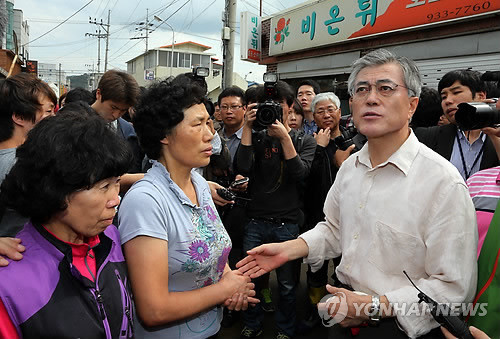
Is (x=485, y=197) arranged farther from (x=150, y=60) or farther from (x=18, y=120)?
(x=150, y=60)

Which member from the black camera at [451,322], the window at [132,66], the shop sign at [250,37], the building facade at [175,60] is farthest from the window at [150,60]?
the black camera at [451,322]

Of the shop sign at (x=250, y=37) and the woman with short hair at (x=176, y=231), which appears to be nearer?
the woman with short hair at (x=176, y=231)

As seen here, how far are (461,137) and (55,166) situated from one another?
277 centimetres

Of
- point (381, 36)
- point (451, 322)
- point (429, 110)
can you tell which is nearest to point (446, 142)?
point (429, 110)

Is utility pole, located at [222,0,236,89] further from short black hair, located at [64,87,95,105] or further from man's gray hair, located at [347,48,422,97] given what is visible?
man's gray hair, located at [347,48,422,97]

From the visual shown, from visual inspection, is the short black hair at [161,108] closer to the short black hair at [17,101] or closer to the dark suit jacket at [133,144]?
the short black hair at [17,101]

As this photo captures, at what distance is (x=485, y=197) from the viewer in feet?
5.02

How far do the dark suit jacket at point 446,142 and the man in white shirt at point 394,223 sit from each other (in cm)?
133

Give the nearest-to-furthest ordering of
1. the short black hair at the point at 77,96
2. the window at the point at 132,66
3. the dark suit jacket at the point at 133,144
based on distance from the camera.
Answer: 1. the dark suit jacket at the point at 133,144
2. the short black hair at the point at 77,96
3. the window at the point at 132,66

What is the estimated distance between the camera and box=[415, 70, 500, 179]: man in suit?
8.63ft

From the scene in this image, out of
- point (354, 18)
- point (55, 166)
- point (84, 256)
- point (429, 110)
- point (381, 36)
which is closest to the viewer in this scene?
point (55, 166)

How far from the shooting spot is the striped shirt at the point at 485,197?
58.6 inches

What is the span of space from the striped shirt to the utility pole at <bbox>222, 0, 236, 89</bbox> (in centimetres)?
831

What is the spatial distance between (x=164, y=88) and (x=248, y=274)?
3.28ft
